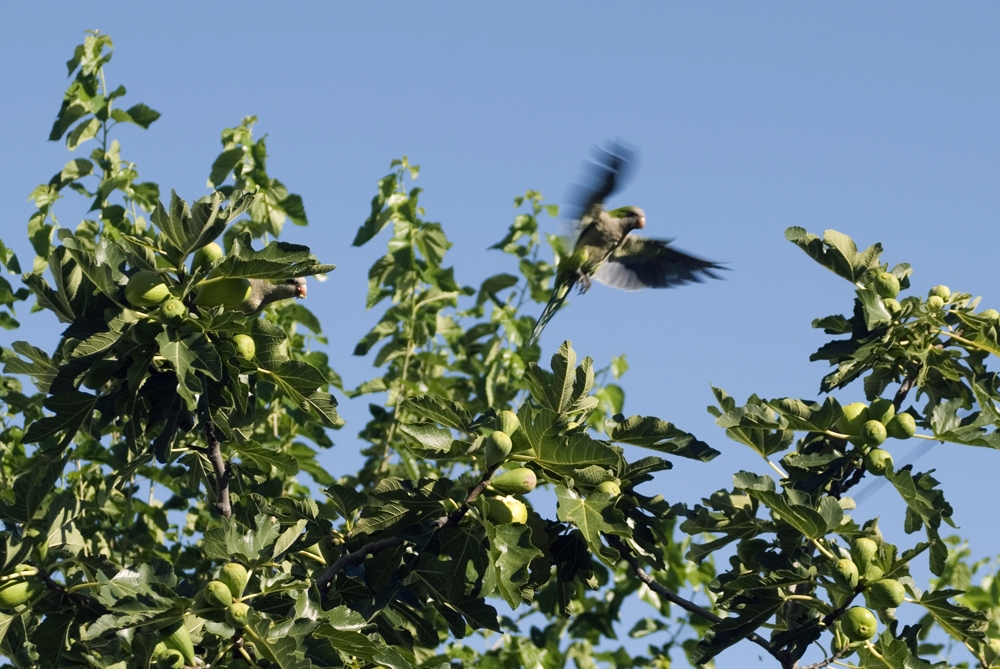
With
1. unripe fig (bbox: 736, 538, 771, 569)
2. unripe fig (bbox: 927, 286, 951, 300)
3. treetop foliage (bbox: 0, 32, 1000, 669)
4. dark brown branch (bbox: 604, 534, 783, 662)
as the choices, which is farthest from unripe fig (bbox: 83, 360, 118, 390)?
unripe fig (bbox: 927, 286, 951, 300)

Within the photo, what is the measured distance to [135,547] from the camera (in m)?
4.49

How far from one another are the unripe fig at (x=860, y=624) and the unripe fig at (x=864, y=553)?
0.11 meters

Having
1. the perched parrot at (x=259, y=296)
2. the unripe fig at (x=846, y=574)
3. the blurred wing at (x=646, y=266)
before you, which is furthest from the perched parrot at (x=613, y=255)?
the unripe fig at (x=846, y=574)

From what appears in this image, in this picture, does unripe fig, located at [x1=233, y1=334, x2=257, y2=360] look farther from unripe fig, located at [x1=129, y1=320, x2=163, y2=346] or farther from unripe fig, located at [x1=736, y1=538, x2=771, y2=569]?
unripe fig, located at [x1=736, y1=538, x2=771, y2=569]

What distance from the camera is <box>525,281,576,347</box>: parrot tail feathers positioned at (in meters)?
4.88

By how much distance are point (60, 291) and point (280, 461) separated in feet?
2.91

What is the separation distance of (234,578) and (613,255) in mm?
3306

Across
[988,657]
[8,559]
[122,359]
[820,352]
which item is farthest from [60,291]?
[988,657]

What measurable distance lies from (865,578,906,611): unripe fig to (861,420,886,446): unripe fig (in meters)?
0.42

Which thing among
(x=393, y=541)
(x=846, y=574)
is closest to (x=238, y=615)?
(x=393, y=541)

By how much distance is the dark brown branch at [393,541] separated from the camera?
2695 millimetres

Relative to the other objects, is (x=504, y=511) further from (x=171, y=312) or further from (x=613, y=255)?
(x=613, y=255)

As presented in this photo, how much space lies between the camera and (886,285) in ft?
10.5

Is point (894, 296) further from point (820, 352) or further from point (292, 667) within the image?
point (292, 667)
